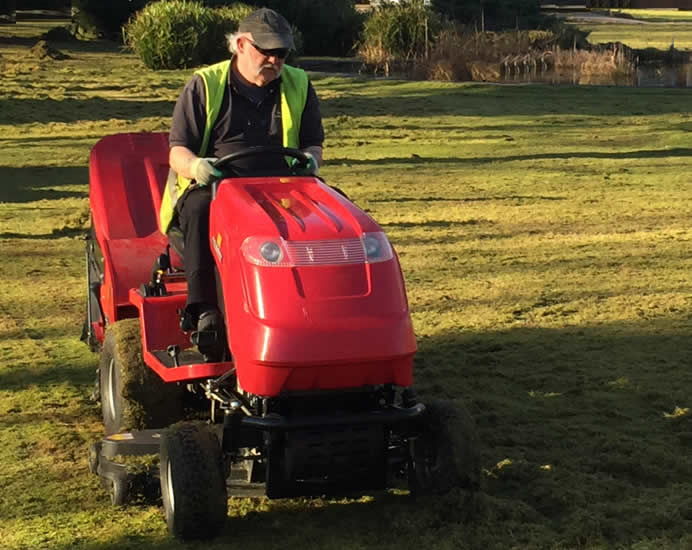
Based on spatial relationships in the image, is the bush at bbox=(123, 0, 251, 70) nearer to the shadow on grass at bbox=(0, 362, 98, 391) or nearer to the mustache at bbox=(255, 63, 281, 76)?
the shadow on grass at bbox=(0, 362, 98, 391)

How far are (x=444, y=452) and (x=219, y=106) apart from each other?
170 cm

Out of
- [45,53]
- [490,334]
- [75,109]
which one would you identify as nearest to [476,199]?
[490,334]

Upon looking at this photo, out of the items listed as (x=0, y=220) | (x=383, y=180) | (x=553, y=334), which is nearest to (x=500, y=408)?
(x=553, y=334)

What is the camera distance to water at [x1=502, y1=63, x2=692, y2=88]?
→ 26953 mm

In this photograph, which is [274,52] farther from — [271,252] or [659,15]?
[659,15]

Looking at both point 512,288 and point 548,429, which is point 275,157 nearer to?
point 548,429

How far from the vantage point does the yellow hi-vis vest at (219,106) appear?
5.52 metres

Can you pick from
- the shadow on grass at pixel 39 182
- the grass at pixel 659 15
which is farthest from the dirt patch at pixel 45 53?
the grass at pixel 659 15

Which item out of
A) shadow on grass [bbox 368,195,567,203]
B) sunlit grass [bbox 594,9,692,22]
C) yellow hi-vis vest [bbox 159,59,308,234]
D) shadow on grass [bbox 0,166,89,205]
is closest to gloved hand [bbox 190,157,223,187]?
yellow hi-vis vest [bbox 159,59,308,234]

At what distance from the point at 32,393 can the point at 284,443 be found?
7.94 feet

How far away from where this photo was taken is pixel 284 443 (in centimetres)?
461

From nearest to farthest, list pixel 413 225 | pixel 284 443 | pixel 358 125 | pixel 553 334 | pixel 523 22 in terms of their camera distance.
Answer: pixel 284 443 → pixel 553 334 → pixel 413 225 → pixel 358 125 → pixel 523 22

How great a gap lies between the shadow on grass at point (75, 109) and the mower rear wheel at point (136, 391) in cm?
1410

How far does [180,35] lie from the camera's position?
29094 millimetres
